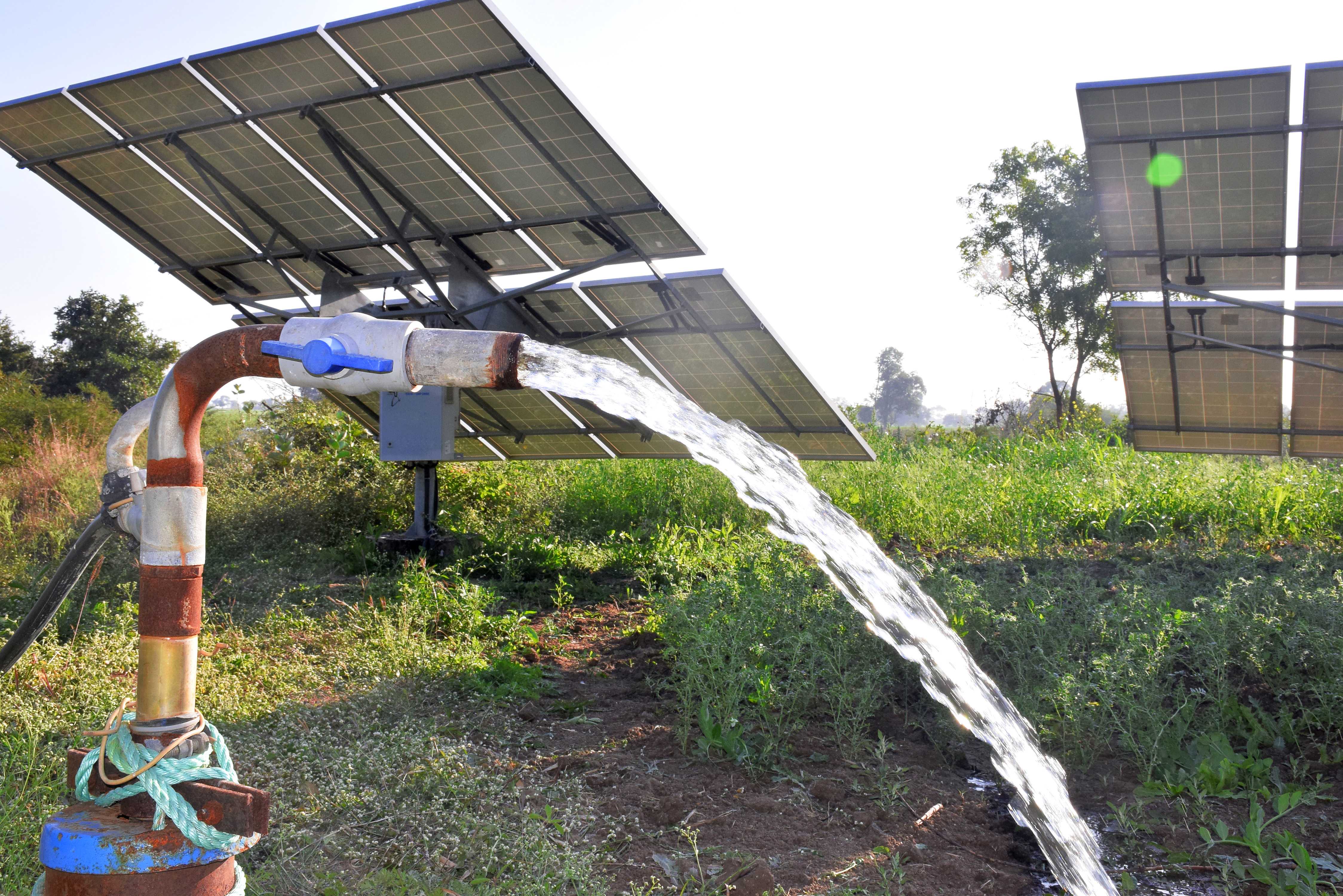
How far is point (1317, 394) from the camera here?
8336 mm

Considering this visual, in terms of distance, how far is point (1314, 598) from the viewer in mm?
4312

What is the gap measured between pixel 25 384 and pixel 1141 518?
1865 cm

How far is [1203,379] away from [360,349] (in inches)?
346

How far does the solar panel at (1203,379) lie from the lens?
7.87 m

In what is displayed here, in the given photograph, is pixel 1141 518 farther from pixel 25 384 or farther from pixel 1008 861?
pixel 25 384

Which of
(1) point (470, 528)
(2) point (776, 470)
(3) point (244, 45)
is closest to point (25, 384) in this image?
(1) point (470, 528)

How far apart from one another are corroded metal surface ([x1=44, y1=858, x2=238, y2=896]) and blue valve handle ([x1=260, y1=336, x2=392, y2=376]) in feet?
→ 2.84

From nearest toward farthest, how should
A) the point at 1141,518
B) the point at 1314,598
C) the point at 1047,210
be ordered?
the point at 1314,598 < the point at 1141,518 < the point at 1047,210

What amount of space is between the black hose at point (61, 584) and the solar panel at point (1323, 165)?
6.92m

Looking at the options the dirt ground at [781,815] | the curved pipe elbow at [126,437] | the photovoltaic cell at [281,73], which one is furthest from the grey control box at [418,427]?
the curved pipe elbow at [126,437]

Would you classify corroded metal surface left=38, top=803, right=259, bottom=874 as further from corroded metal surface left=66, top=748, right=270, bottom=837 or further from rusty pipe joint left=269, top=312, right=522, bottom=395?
rusty pipe joint left=269, top=312, right=522, bottom=395

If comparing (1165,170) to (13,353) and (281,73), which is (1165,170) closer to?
(281,73)

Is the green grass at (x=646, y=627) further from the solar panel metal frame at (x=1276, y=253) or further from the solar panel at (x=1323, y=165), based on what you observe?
the solar panel at (x=1323, y=165)

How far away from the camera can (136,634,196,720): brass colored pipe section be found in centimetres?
159
